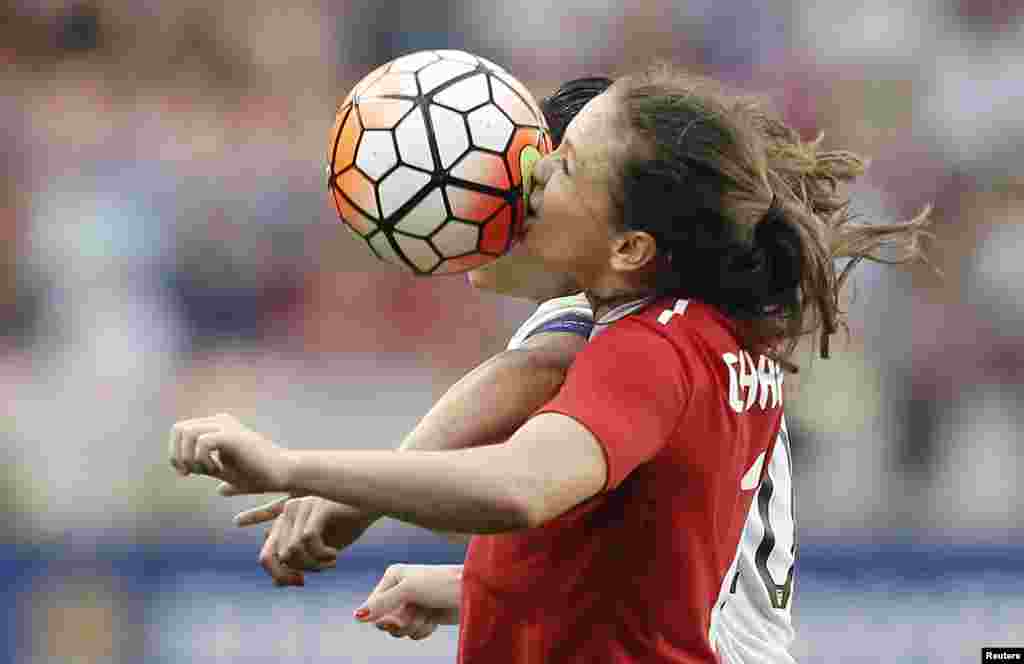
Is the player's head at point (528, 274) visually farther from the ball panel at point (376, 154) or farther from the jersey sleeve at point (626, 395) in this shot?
the jersey sleeve at point (626, 395)

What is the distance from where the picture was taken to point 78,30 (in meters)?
7.29

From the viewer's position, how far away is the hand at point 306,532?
2814 mm

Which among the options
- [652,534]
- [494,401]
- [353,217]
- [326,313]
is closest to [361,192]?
[353,217]

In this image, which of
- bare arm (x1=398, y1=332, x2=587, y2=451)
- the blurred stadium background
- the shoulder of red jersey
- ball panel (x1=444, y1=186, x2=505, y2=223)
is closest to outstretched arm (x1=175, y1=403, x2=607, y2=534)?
the shoulder of red jersey

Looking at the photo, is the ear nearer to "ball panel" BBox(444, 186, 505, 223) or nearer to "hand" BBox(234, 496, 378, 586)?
"ball panel" BBox(444, 186, 505, 223)

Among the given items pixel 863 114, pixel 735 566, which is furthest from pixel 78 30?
pixel 735 566

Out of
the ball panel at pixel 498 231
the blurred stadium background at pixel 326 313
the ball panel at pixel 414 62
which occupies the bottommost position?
the blurred stadium background at pixel 326 313

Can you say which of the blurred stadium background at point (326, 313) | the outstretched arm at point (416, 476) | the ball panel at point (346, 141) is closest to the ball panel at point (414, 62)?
the ball panel at point (346, 141)

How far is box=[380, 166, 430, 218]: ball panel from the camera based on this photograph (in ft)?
9.11

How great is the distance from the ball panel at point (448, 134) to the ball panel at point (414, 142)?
0.07 feet

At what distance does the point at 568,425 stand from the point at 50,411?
4.47 m

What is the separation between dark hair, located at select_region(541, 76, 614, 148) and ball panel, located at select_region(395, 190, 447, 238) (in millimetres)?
434

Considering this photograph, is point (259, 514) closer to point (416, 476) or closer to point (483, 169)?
point (416, 476)

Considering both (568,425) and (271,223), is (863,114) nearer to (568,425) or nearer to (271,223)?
(271,223)
